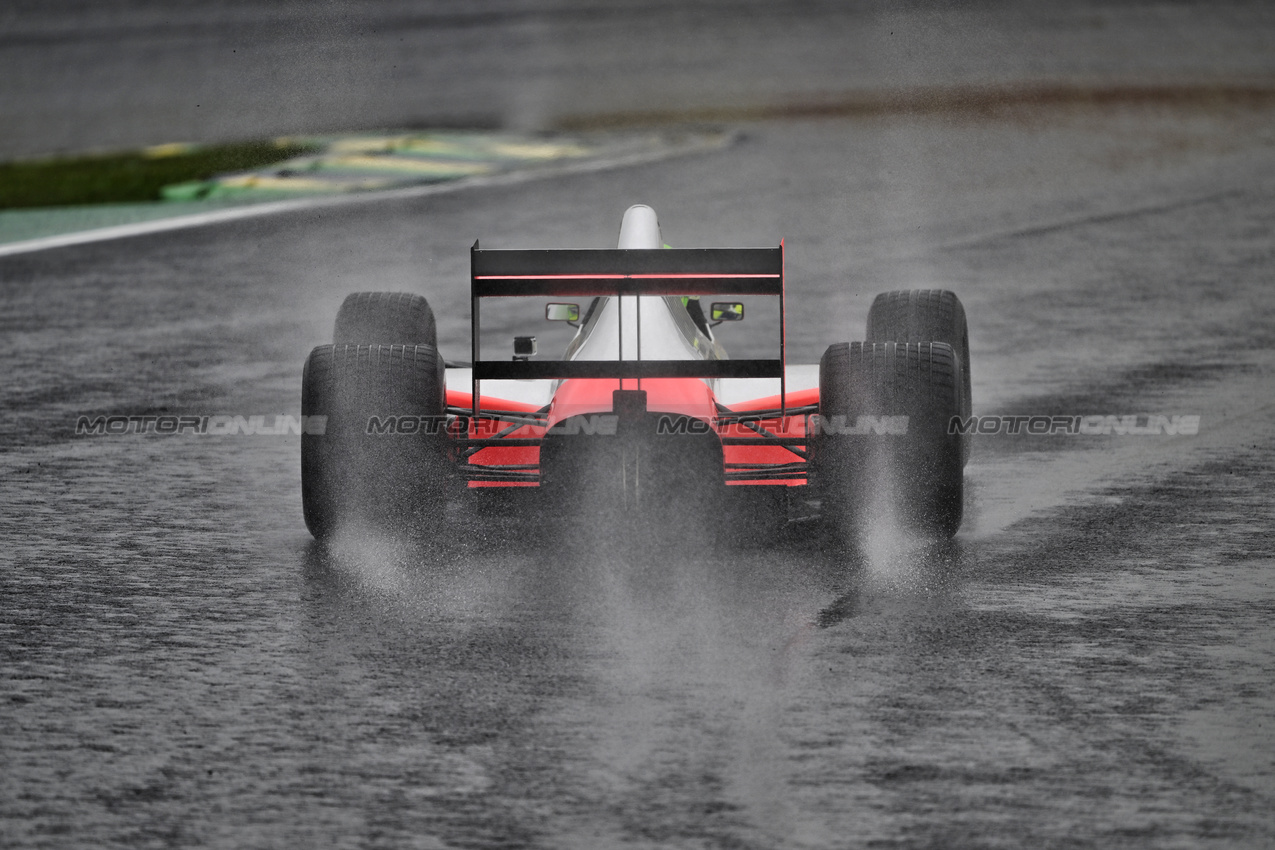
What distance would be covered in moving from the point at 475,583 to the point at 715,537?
87cm

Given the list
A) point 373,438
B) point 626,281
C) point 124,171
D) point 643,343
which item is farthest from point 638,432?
point 124,171

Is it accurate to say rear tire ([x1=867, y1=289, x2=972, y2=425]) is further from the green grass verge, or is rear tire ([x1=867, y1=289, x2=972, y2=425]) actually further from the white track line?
the green grass verge

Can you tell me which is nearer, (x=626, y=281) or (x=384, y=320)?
(x=626, y=281)

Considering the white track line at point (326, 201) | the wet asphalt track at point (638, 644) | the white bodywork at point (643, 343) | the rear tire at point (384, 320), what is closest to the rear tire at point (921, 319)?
the white bodywork at point (643, 343)

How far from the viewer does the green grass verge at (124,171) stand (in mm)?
15836

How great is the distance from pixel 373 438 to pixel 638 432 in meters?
0.88

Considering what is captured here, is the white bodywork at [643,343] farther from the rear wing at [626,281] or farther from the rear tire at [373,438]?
the rear tire at [373,438]

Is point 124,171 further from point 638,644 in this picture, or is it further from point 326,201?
point 638,644

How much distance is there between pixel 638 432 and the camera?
241 inches

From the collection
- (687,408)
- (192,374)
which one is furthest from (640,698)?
(192,374)

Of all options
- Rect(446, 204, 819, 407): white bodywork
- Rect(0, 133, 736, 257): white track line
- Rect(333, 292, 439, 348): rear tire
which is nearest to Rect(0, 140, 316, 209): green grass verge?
Rect(0, 133, 736, 257): white track line

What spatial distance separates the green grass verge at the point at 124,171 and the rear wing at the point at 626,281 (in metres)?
9.96

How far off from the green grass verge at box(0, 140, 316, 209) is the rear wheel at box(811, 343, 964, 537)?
1067cm

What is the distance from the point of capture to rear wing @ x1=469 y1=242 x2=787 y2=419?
245 inches
